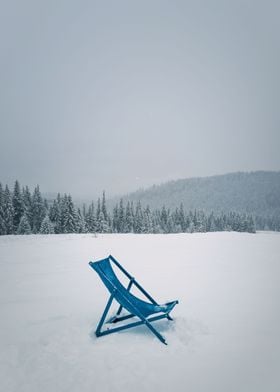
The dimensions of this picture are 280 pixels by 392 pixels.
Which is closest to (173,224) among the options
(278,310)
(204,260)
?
(204,260)

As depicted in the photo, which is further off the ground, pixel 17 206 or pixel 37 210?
pixel 17 206

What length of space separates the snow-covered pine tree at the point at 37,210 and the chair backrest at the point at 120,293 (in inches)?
2222

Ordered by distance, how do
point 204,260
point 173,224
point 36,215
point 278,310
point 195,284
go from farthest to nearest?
point 173,224 < point 36,215 < point 204,260 < point 195,284 < point 278,310

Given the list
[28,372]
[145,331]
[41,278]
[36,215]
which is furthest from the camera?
[36,215]

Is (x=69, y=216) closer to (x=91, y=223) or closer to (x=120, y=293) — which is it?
(x=91, y=223)

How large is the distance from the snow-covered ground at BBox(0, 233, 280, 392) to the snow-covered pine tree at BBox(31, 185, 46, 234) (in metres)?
51.4

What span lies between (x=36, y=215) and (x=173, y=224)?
48.7m

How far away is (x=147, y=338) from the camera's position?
467cm

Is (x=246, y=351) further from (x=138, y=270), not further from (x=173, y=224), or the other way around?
(x=173, y=224)

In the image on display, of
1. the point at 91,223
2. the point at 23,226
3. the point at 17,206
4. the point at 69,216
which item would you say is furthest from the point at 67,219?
the point at 91,223

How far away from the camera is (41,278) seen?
8.80 meters

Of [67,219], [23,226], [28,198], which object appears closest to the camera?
[23,226]

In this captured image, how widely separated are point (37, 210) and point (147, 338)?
58.4 metres

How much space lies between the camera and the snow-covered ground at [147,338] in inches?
138
